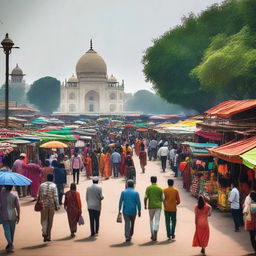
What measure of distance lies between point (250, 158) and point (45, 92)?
101717mm

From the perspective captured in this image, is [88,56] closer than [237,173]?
No

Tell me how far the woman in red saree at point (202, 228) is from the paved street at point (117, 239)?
0.15 m

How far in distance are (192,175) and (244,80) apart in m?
17.5

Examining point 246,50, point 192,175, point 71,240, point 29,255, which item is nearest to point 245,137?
point 192,175

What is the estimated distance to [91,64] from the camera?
8744cm

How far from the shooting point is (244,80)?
103 ft

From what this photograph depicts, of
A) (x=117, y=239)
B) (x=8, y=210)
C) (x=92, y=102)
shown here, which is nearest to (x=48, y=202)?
(x=8, y=210)

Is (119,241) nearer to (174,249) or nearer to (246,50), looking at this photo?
(174,249)

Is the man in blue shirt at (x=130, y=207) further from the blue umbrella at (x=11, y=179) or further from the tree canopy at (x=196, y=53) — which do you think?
the tree canopy at (x=196, y=53)

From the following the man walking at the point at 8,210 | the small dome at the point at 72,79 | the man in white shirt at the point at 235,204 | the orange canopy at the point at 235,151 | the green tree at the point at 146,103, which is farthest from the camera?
the green tree at the point at 146,103

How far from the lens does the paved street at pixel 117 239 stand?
824 cm

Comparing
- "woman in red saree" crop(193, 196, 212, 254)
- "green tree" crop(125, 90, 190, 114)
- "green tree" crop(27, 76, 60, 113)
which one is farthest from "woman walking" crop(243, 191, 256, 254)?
"green tree" crop(125, 90, 190, 114)

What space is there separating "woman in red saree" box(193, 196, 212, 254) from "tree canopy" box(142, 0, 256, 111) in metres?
24.8

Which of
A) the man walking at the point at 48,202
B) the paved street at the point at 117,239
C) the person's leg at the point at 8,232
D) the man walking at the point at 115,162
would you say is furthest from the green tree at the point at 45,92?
the person's leg at the point at 8,232
